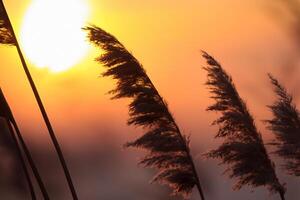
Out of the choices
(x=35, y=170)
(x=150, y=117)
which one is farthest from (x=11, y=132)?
(x=150, y=117)

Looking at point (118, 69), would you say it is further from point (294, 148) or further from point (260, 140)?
point (294, 148)

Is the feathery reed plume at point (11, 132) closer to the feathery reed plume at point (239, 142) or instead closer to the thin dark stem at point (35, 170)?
the thin dark stem at point (35, 170)

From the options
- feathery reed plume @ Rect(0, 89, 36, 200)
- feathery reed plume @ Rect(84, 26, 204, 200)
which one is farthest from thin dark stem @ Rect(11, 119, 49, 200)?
feathery reed plume @ Rect(84, 26, 204, 200)

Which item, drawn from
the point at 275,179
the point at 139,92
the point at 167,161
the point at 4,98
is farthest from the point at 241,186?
the point at 4,98

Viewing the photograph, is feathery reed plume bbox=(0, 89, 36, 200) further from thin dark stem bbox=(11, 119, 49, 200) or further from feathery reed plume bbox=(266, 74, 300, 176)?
feathery reed plume bbox=(266, 74, 300, 176)

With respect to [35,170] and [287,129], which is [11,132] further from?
[287,129]

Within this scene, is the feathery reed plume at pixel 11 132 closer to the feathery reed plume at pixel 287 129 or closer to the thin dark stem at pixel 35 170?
the thin dark stem at pixel 35 170

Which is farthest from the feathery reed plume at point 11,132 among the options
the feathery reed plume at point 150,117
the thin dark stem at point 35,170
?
the feathery reed plume at point 150,117
